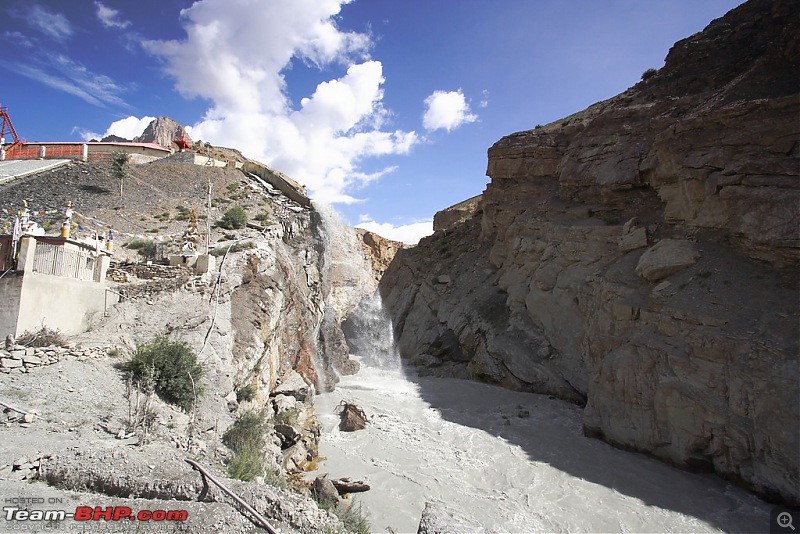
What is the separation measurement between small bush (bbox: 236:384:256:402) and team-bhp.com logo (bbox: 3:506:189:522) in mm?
5508

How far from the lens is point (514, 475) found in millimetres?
11070

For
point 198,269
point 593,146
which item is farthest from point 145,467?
point 593,146

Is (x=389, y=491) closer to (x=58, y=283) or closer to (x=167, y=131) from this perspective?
(x=58, y=283)

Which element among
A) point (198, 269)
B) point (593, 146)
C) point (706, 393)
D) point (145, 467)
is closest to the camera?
point (145, 467)

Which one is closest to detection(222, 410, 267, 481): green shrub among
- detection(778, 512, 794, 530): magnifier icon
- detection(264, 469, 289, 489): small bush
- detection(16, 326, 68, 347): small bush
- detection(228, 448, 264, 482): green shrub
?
detection(228, 448, 264, 482): green shrub

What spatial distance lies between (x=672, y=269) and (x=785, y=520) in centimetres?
714

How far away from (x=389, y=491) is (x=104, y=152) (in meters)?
30.9

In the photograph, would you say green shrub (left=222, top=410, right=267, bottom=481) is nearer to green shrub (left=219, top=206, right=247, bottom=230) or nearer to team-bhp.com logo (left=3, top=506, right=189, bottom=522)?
team-bhp.com logo (left=3, top=506, right=189, bottom=522)

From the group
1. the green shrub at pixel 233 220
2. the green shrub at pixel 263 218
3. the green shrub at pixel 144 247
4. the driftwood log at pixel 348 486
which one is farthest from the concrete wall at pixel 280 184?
the driftwood log at pixel 348 486

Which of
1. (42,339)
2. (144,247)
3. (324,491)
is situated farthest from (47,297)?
(324,491)

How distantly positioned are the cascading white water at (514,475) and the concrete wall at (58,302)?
7.06m

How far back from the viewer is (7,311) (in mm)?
9008

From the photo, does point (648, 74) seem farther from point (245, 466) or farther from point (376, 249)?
point (376, 249)

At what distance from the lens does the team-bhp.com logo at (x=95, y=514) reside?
473 centimetres
